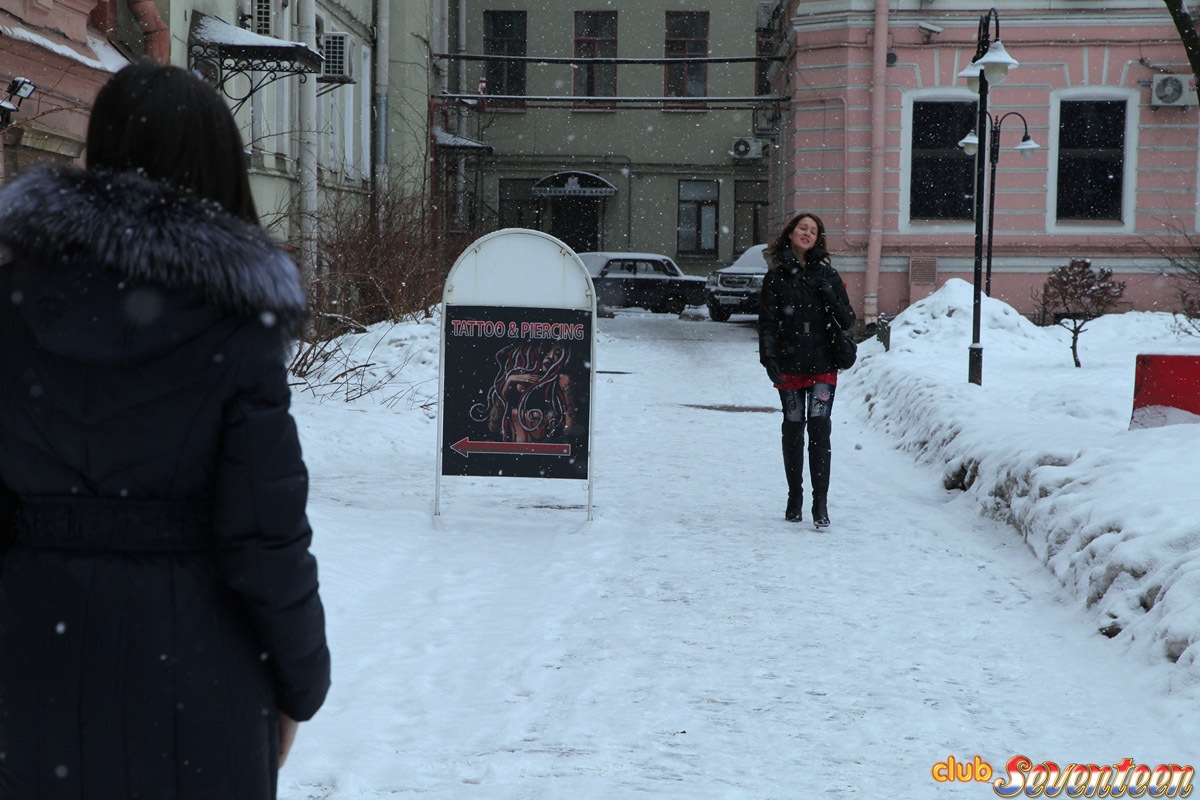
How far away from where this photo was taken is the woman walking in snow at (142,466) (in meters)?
2.10

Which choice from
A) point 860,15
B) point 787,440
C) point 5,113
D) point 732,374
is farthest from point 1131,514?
point 860,15

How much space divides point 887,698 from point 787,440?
338cm

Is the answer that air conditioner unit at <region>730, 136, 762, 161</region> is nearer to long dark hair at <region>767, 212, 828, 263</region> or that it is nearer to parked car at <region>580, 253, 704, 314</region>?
parked car at <region>580, 253, 704, 314</region>

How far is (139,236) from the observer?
6.89ft

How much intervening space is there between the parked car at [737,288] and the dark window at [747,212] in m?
12.2

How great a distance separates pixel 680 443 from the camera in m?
11.6

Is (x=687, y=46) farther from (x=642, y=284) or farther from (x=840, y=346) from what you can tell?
(x=840, y=346)

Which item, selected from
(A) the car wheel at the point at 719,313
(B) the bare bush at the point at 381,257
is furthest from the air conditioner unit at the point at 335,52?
(A) the car wheel at the point at 719,313

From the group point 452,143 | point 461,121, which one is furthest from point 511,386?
point 461,121

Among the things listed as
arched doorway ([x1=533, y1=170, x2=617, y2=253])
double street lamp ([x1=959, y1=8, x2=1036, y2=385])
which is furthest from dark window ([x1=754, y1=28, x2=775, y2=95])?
double street lamp ([x1=959, y1=8, x2=1036, y2=385])

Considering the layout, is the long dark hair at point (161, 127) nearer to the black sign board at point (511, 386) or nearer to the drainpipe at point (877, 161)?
the black sign board at point (511, 386)

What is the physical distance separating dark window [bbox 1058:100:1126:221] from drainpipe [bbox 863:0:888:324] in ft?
10.2

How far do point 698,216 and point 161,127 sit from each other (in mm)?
39058

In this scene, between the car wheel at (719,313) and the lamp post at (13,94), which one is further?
the car wheel at (719,313)
